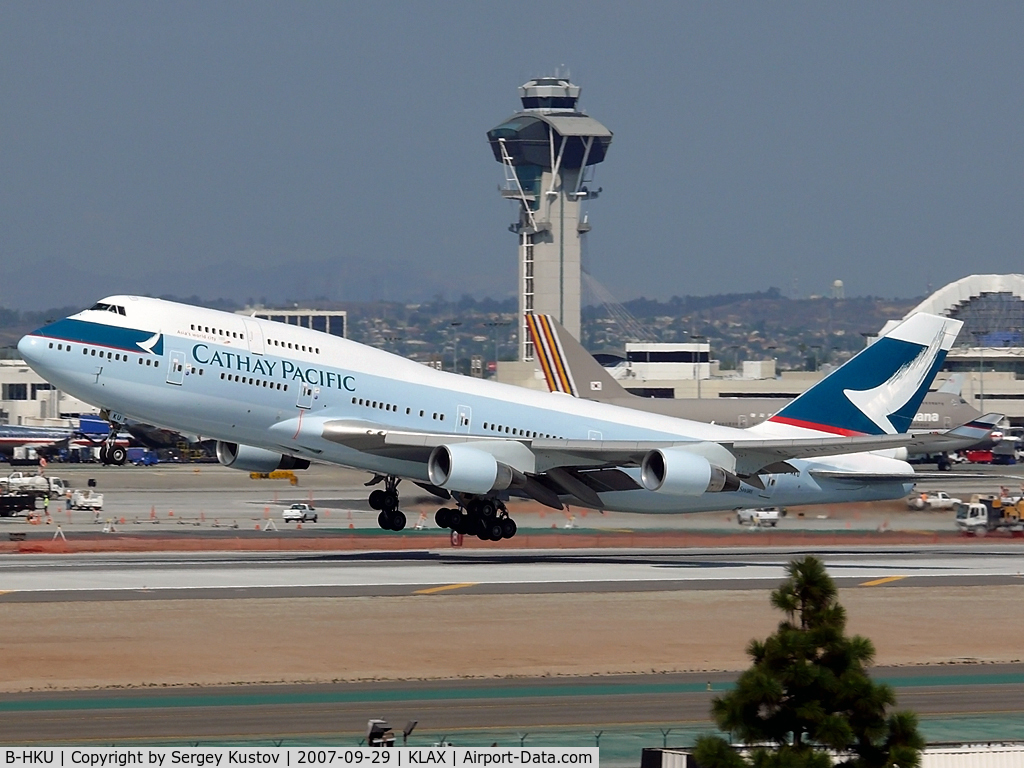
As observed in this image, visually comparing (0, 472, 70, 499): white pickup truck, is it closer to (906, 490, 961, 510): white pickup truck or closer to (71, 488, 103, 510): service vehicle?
(71, 488, 103, 510): service vehicle

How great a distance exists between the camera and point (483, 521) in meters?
48.6

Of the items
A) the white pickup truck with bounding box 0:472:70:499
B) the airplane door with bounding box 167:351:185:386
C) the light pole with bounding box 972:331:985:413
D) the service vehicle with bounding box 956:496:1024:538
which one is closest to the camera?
the airplane door with bounding box 167:351:185:386

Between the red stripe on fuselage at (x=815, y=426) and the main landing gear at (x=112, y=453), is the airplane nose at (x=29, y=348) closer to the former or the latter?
the main landing gear at (x=112, y=453)

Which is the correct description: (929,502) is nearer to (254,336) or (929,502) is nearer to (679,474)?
(679,474)

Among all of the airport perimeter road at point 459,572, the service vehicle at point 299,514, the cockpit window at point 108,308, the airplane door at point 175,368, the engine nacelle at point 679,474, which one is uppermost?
the cockpit window at point 108,308

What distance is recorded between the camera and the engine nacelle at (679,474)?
46500mm

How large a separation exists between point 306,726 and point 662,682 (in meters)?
8.28

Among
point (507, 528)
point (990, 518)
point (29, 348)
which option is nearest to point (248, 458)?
point (29, 348)

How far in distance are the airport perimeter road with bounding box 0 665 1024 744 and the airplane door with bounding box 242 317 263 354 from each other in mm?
17919

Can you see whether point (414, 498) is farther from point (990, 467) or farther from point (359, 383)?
point (990, 467)

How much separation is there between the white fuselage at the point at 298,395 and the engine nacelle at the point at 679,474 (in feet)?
6.60

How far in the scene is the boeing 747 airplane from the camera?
43531 mm

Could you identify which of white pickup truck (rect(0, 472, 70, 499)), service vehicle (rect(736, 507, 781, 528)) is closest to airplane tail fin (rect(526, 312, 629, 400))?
white pickup truck (rect(0, 472, 70, 499))

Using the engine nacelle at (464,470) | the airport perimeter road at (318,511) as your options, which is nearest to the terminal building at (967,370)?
the airport perimeter road at (318,511)
